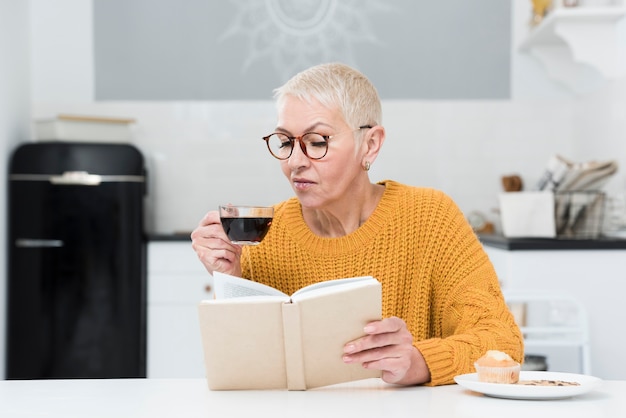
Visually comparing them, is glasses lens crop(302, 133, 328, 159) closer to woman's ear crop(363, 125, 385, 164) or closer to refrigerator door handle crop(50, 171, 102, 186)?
woman's ear crop(363, 125, 385, 164)

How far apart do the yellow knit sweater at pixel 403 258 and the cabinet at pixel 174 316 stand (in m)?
2.26

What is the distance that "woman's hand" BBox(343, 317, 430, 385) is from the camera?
4.70 ft

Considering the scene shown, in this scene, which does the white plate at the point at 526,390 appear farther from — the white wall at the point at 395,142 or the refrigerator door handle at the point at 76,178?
the white wall at the point at 395,142

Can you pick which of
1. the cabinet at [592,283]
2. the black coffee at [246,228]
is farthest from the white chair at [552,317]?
the black coffee at [246,228]

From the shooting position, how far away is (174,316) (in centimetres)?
422

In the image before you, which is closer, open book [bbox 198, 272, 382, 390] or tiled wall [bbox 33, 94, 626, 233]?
open book [bbox 198, 272, 382, 390]

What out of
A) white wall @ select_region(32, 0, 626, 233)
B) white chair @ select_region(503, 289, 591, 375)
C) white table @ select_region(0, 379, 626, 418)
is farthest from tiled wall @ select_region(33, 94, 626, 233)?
white table @ select_region(0, 379, 626, 418)

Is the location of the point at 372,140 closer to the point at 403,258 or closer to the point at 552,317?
the point at 403,258

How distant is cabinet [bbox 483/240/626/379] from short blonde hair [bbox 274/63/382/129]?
1480 millimetres

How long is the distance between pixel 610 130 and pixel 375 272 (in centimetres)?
250

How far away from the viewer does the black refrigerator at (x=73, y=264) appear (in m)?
4.13

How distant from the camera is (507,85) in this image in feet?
15.3

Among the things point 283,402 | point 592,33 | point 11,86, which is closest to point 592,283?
point 592,33

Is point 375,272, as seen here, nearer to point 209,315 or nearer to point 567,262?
point 209,315
